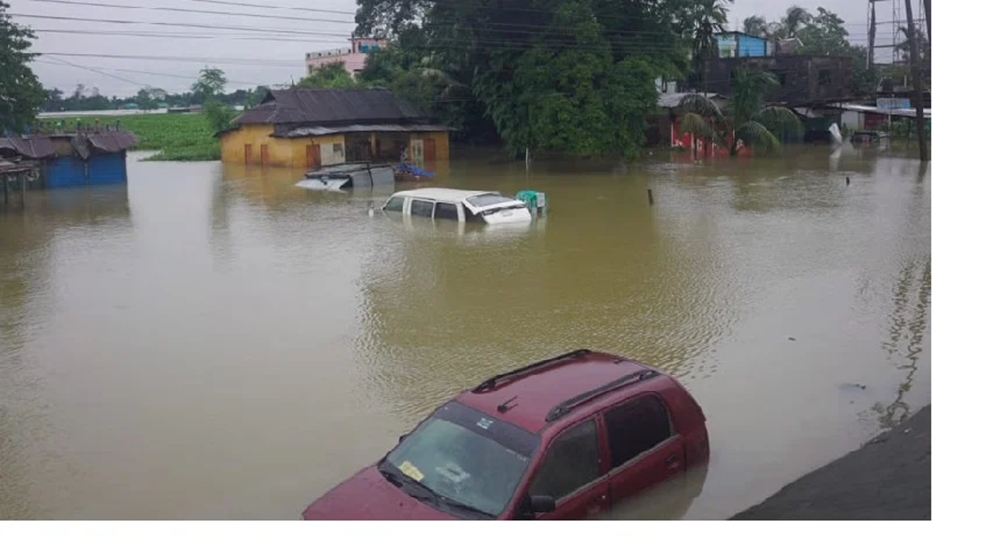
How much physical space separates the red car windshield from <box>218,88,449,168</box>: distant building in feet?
112

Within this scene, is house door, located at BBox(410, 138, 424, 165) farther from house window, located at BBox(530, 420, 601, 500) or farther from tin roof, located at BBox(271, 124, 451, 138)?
house window, located at BBox(530, 420, 601, 500)

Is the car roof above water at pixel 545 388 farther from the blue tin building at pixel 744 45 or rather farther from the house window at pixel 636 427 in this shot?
the blue tin building at pixel 744 45

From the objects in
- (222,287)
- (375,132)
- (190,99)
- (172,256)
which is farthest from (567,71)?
(190,99)

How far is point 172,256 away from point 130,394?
9.18m

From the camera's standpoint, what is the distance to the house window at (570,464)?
228 inches

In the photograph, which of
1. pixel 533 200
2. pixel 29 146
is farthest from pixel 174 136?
pixel 533 200

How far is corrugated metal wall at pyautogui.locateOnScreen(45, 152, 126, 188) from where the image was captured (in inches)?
1268

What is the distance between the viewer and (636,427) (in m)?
6.45

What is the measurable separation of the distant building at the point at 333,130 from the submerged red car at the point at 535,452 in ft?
112

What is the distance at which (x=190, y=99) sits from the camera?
94375 mm

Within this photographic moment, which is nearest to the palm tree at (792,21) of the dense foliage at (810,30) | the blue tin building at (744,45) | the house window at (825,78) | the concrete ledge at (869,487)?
the dense foliage at (810,30)

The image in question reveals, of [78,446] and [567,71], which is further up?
[567,71]

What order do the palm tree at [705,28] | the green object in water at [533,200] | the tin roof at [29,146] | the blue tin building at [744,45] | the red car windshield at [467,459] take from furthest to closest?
the blue tin building at [744,45], the palm tree at [705,28], the tin roof at [29,146], the green object in water at [533,200], the red car windshield at [467,459]

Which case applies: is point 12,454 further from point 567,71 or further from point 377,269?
point 567,71
